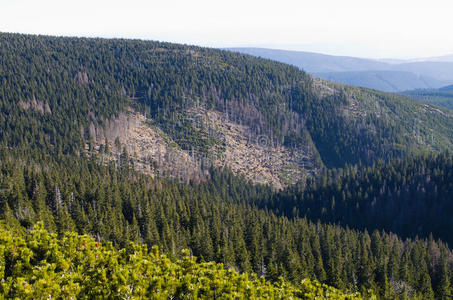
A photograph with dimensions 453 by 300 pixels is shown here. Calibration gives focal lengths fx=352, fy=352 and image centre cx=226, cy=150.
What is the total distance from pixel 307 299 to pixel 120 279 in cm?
1447

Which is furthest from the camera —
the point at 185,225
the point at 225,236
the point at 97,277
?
the point at 185,225

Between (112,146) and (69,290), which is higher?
(69,290)

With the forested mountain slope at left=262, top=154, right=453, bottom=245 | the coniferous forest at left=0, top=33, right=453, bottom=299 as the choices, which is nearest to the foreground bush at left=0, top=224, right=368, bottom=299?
the coniferous forest at left=0, top=33, right=453, bottom=299

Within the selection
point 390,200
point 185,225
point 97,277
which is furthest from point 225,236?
point 390,200

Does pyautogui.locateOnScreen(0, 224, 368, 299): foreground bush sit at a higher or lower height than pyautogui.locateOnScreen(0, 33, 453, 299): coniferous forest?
higher

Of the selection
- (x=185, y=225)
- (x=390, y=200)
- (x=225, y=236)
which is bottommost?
(x=390, y=200)

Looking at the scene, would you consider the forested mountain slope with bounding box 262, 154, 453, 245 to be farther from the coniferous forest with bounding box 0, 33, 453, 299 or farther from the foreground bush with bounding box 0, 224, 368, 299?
the foreground bush with bounding box 0, 224, 368, 299

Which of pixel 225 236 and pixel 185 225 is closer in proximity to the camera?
pixel 225 236

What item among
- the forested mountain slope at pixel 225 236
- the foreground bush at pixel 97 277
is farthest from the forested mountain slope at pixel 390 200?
the foreground bush at pixel 97 277

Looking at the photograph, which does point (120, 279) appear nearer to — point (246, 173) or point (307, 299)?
point (307, 299)

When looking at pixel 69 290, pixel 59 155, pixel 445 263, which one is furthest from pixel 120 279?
pixel 59 155

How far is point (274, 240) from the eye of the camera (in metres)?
86.7

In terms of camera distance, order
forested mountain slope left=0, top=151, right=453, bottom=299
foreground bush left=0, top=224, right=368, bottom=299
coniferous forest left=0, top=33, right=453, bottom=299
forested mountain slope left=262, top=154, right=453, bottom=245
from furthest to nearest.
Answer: forested mountain slope left=262, top=154, right=453, bottom=245 → forested mountain slope left=0, top=151, right=453, bottom=299 → coniferous forest left=0, top=33, right=453, bottom=299 → foreground bush left=0, top=224, right=368, bottom=299

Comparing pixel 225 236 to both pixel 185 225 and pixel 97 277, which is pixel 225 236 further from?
pixel 97 277
